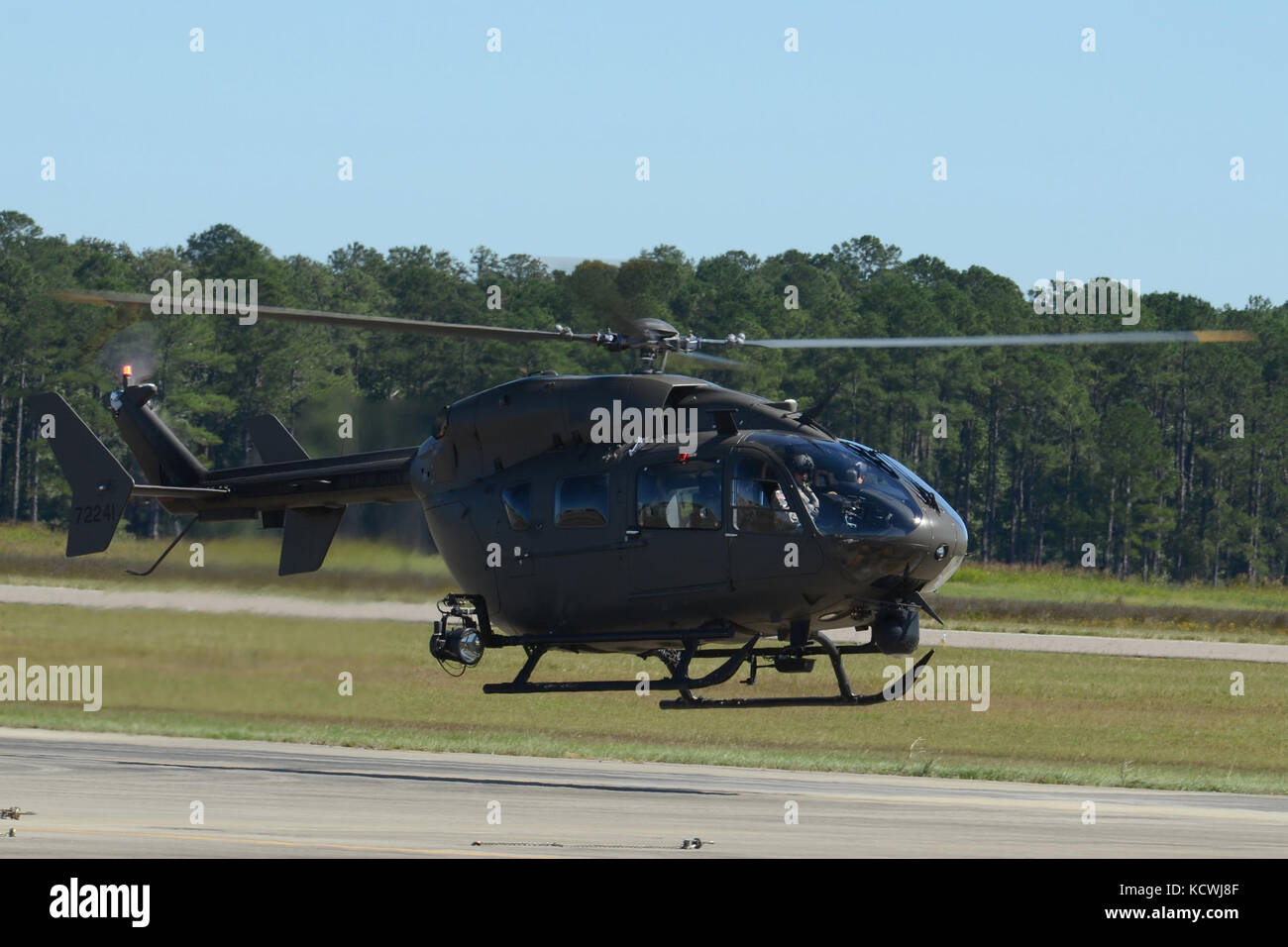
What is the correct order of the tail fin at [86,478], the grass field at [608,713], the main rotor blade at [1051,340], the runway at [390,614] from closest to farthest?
the main rotor blade at [1051,340], the tail fin at [86,478], the grass field at [608,713], the runway at [390,614]

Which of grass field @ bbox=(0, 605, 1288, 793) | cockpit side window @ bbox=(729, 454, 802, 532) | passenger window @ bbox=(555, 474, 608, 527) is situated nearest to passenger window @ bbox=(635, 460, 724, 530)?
cockpit side window @ bbox=(729, 454, 802, 532)

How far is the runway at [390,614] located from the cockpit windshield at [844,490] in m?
9.76

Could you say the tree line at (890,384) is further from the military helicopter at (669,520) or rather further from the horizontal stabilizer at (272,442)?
the military helicopter at (669,520)

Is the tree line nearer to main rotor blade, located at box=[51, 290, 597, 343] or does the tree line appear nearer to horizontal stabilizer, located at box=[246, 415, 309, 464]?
horizontal stabilizer, located at box=[246, 415, 309, 464]

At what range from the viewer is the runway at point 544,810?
642 inches

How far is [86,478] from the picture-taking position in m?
22.9

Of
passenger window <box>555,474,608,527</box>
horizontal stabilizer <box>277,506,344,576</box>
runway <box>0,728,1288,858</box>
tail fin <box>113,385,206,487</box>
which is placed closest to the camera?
runway <box>0,728,1288,858</box>

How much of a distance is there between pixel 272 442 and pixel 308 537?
1570 millimetres

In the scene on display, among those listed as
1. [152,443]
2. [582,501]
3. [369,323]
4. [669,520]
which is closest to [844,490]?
[669,520]

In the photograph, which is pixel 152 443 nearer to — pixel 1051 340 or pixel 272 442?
pixel 272 442

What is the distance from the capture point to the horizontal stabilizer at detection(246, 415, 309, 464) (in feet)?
75.2

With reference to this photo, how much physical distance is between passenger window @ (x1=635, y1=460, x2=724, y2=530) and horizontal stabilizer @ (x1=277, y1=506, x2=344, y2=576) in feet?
18.7

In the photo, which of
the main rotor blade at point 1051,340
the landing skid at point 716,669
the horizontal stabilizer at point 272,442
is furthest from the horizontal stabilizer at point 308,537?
the main rotor blade at point 1051,340
